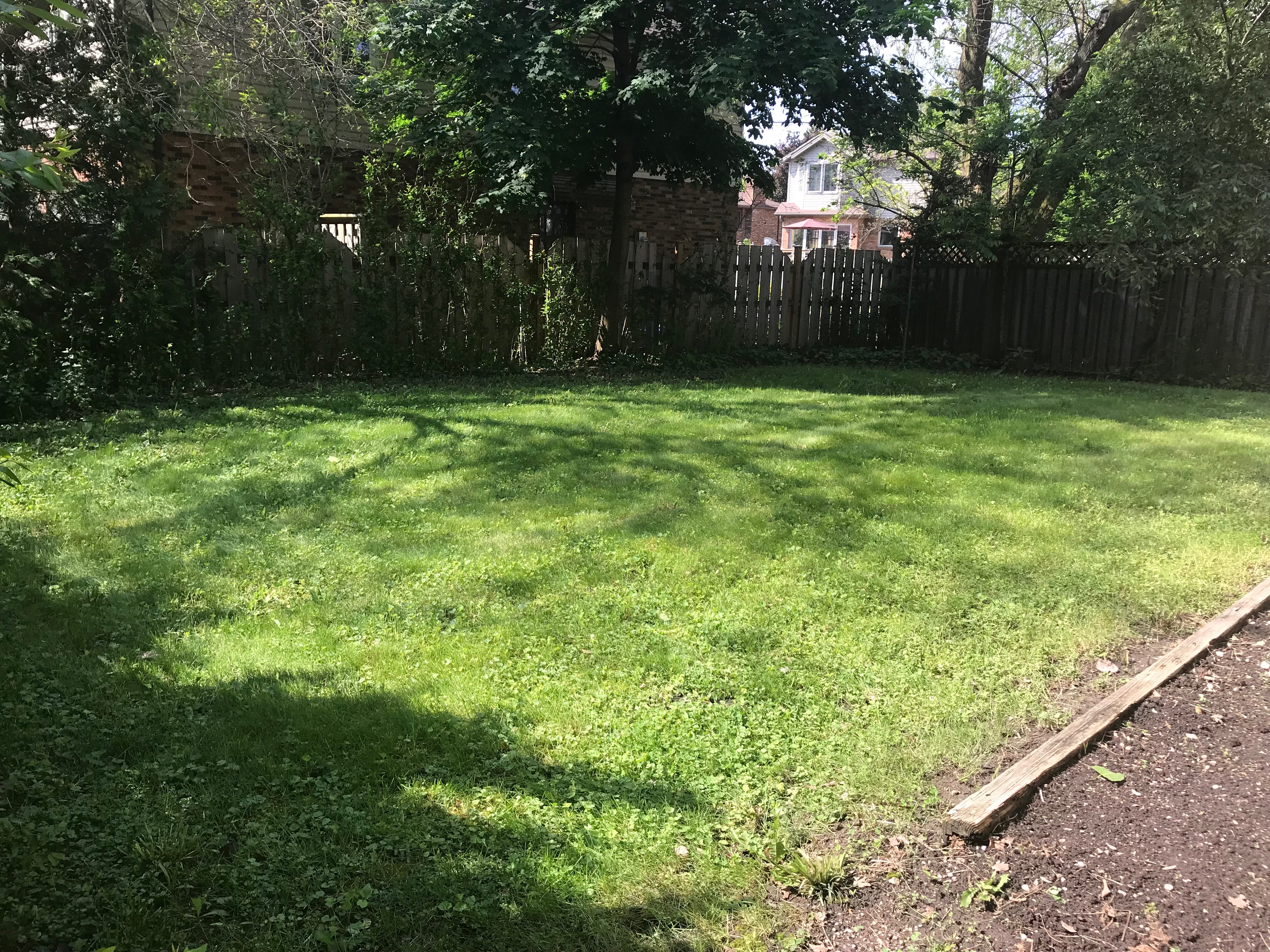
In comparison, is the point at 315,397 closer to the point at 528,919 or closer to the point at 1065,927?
the point at 528,919

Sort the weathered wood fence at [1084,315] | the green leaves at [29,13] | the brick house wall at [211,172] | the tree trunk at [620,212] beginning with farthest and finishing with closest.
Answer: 1. the brick house wall at [211,172]
2. the weathered wood fence at [1084,315]
3. the tree trunk at [620,212]
4. the green leaves at [29,13]

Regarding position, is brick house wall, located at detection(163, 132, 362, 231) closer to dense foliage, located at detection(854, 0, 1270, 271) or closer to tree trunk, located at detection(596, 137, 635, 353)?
tree trunk, located at detection(596, 137, 635, 353)

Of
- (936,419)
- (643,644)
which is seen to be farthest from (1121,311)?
(643,644)

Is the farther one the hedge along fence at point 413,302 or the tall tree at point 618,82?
the tall tree at point 618,82

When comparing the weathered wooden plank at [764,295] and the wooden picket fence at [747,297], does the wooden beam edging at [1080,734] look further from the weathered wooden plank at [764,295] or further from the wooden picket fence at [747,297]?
the weathered wooden plank at [764,295]

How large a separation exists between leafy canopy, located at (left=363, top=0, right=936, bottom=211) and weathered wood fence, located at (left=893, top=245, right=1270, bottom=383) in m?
3.48

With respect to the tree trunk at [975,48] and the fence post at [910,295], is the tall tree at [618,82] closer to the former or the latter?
the fence post at [910,295]

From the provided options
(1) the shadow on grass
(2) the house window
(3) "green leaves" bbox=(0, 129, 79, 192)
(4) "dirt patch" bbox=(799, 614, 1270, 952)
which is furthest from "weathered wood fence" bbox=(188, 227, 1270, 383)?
(2) the house window

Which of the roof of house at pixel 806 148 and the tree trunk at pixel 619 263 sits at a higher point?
the roof of house at pixel 806 148

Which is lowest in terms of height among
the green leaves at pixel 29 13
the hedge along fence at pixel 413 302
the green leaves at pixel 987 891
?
the green leaves at pixel 987 891

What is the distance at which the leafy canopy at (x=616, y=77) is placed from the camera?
1120 cm

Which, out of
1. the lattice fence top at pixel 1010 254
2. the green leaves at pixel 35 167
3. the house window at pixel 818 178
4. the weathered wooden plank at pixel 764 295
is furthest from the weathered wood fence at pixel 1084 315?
the house window at pixel 818 178

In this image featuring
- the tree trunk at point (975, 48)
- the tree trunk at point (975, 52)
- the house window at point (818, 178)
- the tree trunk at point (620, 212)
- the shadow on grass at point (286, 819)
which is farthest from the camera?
the house window at point (818, 178)

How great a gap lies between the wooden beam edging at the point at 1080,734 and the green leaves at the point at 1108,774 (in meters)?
0.08
